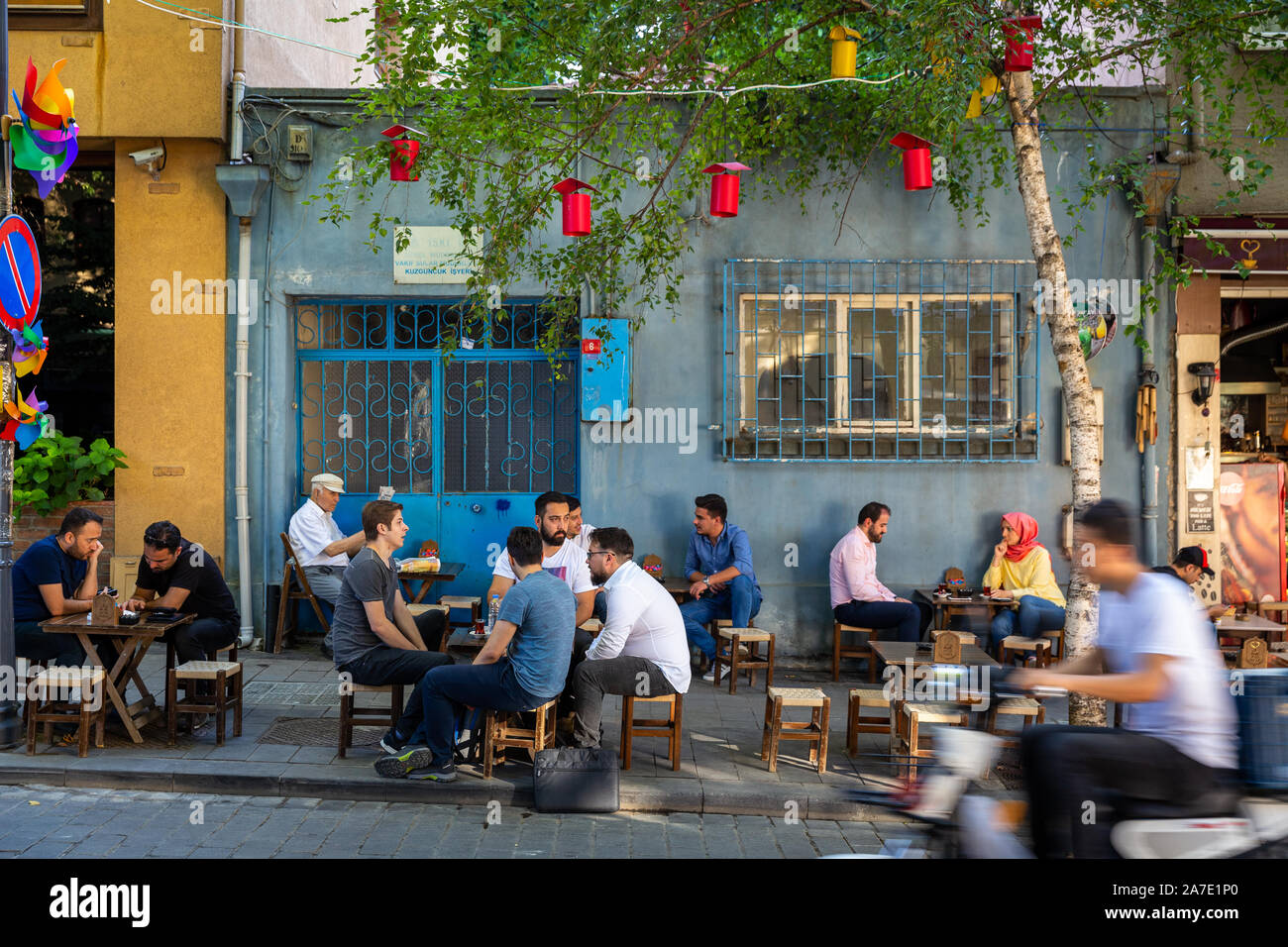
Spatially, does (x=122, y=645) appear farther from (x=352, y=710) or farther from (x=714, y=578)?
(x=714, y=578)

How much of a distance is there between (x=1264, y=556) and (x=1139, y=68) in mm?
4711

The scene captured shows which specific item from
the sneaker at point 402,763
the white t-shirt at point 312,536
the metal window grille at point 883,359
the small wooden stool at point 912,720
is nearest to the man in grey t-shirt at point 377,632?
the sneaker at point 402,763

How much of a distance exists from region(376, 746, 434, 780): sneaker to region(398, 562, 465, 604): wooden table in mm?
3211

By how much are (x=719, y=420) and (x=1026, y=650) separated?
132 inches

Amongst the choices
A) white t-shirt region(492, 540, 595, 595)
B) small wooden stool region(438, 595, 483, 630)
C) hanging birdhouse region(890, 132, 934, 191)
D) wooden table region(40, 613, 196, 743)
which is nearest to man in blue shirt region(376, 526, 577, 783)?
white t-shirt region(492, 540, 595, 595)

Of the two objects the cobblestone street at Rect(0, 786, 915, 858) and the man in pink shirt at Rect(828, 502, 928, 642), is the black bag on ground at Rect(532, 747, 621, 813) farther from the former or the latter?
the man in pink shirt at Rect(828, 502, 928, 642)

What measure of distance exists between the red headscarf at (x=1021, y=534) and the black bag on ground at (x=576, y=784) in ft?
16.9

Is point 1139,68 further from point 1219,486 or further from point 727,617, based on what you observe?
point 727,617

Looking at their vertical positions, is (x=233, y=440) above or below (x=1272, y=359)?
below

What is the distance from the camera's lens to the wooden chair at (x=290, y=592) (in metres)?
9.77

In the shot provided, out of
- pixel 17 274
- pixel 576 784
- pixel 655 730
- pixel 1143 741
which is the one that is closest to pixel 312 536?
pixel 17 274

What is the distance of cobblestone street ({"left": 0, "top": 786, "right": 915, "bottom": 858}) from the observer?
→ 529cm
